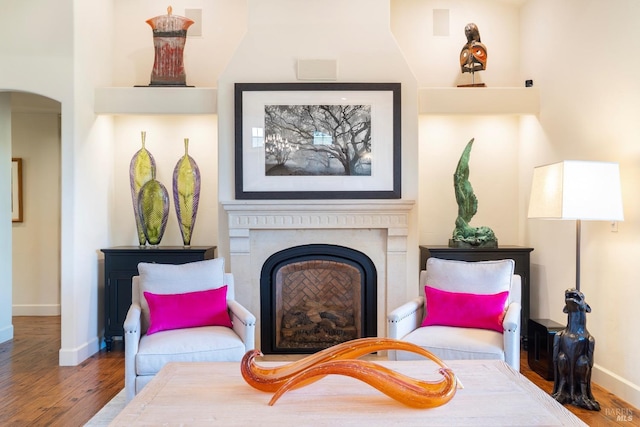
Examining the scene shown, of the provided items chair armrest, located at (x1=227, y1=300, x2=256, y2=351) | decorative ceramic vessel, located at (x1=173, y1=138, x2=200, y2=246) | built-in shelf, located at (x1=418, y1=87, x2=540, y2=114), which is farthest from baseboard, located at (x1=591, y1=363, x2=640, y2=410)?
decorative ceramic vessel, located at (x1=173, y1=138, x2=200, y2=246)

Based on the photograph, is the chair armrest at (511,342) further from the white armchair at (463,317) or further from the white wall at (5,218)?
the white wall at (5,218)

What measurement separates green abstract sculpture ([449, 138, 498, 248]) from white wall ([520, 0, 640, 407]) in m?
0.49

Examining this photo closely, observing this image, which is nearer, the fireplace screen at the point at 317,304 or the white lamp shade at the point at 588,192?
the white lamp shade at the point at 588,192

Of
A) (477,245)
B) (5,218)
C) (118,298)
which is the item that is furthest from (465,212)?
(5,218)

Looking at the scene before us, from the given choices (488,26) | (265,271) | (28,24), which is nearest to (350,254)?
(265,271)

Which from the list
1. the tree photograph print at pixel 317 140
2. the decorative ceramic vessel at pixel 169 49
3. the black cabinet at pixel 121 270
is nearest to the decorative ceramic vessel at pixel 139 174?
the black cabinet at pixel 121 270

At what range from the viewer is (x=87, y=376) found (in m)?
4.18

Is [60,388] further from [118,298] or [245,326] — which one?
[245,326]

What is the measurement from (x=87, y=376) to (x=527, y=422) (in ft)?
10.9

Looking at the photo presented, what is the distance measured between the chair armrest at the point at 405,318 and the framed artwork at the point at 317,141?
121 centimetres

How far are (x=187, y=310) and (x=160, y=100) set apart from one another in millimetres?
2160

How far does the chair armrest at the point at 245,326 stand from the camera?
343 centimetres
